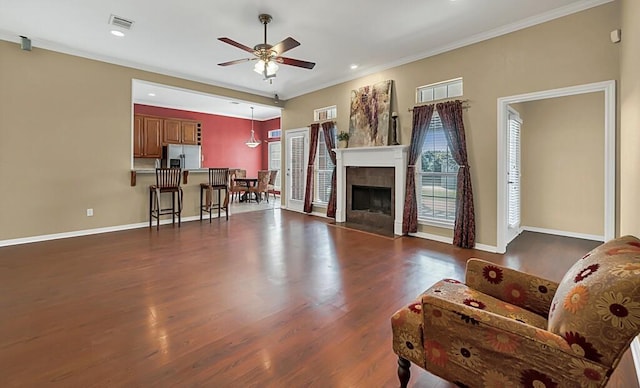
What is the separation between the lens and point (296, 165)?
26.2ft

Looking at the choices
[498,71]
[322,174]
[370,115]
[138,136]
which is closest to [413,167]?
[370,115]

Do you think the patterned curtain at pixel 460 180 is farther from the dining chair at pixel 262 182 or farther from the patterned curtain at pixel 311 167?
the dining chair at pixel 262 182

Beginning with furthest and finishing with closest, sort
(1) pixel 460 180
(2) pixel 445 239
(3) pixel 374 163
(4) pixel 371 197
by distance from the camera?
1. (4) pixel 371 197
2. (3) pixel 374 163
3. (2) pixel 445 239
4. (1) pixel 460 180

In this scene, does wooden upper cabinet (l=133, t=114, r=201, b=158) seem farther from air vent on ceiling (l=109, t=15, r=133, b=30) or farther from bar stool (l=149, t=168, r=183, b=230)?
air vent on ceiling (l=109, t=15, r=133, b=30)

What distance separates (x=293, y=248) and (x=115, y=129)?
13.2 feet

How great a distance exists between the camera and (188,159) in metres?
9.38

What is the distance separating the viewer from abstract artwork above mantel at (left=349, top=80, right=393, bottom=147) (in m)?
5.55

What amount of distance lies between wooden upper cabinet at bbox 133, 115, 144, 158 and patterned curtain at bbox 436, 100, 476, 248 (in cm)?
826

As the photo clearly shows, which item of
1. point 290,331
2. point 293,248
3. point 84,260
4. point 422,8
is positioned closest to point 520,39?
point 422,8

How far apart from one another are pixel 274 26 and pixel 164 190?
12.1 ft

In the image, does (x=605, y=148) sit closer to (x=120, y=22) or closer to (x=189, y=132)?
(x=120, y=22)

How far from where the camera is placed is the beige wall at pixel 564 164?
4973 millimetres

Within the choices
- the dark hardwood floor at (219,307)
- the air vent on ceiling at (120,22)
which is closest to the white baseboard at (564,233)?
the dark hardwood floor at (219,307)

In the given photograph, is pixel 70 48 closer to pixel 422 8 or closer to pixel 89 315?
pixel 89 315
